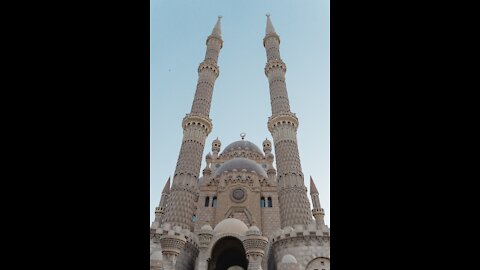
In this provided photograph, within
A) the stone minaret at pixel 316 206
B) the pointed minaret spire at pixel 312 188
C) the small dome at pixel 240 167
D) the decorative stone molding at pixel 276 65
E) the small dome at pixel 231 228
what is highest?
the decorative stone molding at pixel 276 65

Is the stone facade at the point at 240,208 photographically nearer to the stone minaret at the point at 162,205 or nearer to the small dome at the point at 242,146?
the stone minaret at the point at 162,205

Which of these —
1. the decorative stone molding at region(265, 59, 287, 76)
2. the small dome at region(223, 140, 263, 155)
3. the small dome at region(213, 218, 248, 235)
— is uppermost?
the decorative stone molding at region(265, 59, 287, 76)

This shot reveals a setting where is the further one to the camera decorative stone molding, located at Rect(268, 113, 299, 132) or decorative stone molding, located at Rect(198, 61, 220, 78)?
decorative stone molding, located at Rect(198, 61, 220, 78)

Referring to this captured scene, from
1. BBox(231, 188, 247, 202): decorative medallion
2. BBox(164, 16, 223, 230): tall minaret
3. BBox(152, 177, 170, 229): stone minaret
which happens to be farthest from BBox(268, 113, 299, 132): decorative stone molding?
BBox(152, 177, 170, 229): stone minaret

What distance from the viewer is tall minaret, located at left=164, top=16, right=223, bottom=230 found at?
2361cm

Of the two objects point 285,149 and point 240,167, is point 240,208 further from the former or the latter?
point 285,149

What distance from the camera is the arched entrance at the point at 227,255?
797 inches

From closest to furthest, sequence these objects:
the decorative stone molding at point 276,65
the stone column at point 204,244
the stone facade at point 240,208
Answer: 1. the stone facade at point 240,208
2. the stone column at point 204,244
3. the decorative stone molding at point 276,65

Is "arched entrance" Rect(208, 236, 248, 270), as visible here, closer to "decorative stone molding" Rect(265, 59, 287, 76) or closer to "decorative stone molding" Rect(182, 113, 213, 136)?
"decorative stone molding" Rect(182, 113, 213, 136)

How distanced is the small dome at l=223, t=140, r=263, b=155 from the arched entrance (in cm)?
2163

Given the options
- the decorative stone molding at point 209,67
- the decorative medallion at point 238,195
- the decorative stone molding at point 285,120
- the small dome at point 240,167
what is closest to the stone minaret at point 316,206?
the small dome at point 240,167
